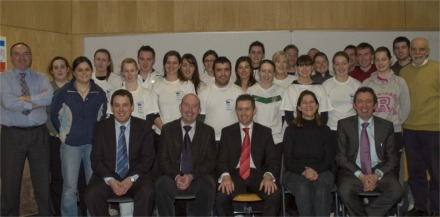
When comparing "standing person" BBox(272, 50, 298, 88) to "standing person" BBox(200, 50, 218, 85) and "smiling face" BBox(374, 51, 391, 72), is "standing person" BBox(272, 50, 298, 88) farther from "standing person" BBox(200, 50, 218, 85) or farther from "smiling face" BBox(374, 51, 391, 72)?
"smiling face" BBox(374, 51, 391, 72)

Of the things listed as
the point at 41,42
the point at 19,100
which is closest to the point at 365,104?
the point at 19,100

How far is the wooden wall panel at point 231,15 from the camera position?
725 centimetres

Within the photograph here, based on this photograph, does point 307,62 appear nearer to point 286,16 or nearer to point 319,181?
point 319,181

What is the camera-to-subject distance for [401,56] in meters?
5.60

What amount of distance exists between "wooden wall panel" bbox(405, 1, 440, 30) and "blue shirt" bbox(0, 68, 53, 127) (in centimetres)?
525

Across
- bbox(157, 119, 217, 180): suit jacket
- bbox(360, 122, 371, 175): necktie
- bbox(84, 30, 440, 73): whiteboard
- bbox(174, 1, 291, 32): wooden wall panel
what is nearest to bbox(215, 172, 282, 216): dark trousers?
bbox(157, 119, 217, 180): suit jacket

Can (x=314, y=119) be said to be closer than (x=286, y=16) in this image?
Yes

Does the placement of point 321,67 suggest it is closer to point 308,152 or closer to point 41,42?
point 308,152

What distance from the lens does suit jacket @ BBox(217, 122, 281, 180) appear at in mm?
4688

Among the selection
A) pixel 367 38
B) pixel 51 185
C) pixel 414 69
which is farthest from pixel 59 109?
pixel 367 38

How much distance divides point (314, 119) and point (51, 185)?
114 inches

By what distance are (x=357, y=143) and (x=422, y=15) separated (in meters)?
3.48

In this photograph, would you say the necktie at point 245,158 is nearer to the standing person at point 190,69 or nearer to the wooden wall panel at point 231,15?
the standing person at point 190,69

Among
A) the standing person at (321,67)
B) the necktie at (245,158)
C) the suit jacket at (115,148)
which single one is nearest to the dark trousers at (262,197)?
the necktie at (245,158)
